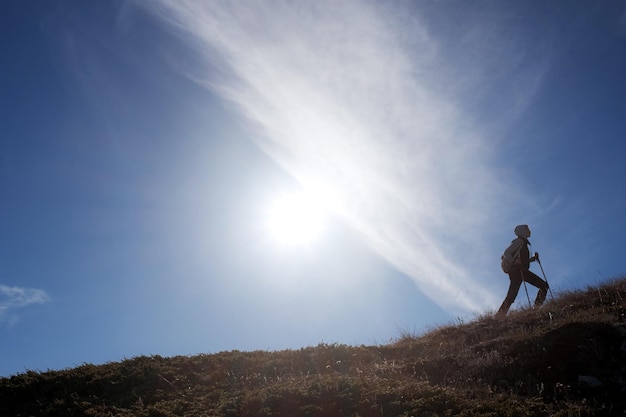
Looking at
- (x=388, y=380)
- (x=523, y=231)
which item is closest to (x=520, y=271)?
(x=523, y=231)

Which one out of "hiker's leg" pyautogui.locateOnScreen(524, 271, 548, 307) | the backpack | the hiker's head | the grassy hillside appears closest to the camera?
the grassy hillside

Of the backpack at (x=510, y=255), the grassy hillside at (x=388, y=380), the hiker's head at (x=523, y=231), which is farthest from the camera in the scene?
the hiker's head at (x=523, y=231)

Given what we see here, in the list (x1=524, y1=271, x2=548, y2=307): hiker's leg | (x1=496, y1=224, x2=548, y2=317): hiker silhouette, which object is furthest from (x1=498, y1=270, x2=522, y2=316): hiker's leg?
(x1=524, y1=271, x2=548, y2=307): hiker's leg

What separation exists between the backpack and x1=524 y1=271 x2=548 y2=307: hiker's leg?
50cm

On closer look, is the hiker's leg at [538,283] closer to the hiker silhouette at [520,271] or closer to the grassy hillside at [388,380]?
the hiker silhouette at [520,271]

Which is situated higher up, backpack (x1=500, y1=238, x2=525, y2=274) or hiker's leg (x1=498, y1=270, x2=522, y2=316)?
backpack (x1=500, y1=238, x2=525, y2=274)

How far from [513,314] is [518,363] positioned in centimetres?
397

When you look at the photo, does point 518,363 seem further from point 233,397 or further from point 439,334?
point 233,397

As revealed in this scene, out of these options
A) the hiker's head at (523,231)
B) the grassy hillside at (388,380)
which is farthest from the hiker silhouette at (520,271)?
the grassy hillside at (388,380)

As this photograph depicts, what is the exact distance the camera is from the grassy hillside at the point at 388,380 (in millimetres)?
7949

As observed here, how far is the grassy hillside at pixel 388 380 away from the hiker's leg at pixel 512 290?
2011 mm

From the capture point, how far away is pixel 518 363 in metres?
9.44

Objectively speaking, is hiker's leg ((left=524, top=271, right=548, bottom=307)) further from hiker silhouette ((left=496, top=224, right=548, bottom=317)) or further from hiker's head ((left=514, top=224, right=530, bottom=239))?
hiker's head ((left=514, top=224, right=530, bottom=239))

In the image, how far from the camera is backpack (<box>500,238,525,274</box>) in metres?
15.0
